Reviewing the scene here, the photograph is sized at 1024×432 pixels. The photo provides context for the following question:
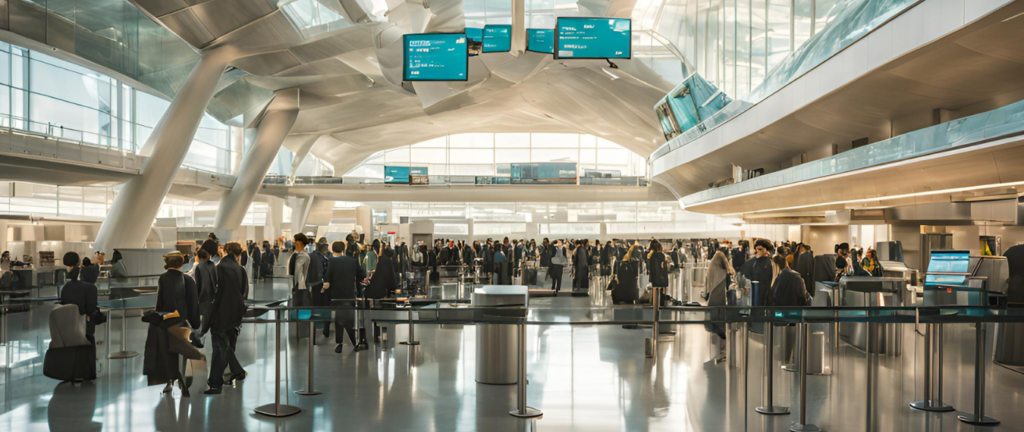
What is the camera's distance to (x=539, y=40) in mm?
Result: 20219

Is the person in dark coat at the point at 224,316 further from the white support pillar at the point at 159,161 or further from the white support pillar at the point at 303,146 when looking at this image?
the white support pillar at the point at 303,146

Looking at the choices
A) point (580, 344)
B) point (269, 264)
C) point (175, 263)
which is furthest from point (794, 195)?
point (269, 264)

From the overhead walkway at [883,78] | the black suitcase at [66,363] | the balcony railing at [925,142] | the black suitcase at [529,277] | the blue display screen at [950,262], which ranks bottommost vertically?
the black suitcase at [529,277]

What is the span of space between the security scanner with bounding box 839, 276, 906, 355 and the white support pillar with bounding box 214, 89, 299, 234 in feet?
83.5

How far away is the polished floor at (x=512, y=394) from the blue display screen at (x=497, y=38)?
1204 centimetres

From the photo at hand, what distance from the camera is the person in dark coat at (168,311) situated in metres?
6.21

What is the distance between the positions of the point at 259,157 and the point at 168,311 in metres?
24.4

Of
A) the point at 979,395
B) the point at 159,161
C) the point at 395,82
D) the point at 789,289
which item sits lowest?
the point at 979,395

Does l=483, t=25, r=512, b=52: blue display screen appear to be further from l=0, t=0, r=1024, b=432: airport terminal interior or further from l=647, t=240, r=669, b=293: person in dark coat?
l=647, t=240, r=669, b=293: person in dark coat

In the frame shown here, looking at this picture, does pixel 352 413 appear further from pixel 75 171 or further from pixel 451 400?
pixel 75 171

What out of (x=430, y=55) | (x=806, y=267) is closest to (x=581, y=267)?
(x=806, y=267)

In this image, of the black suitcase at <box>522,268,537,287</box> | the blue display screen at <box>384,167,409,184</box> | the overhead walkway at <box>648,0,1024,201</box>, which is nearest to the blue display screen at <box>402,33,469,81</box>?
the black suitcase at <box>522,268,537,287</box>

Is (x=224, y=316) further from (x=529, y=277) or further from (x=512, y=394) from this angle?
(x=529, y=277)

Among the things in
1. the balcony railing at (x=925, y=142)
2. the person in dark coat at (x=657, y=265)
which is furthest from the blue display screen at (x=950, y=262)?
the person in dark coat at (x=657, y=265)
